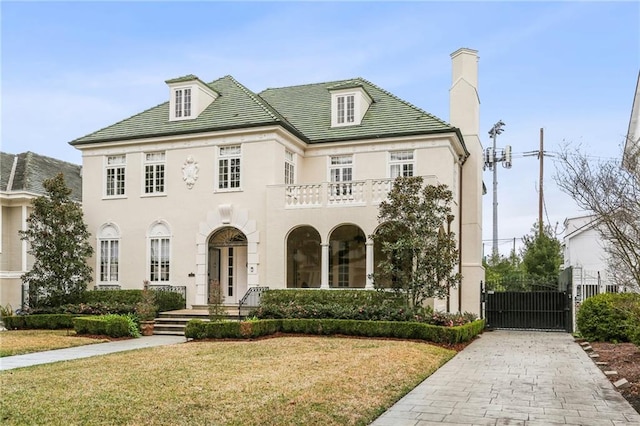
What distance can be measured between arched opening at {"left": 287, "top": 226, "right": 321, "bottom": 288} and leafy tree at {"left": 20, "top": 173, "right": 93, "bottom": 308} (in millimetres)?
7594

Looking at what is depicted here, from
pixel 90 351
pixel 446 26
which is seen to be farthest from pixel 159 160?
pixel 446 26

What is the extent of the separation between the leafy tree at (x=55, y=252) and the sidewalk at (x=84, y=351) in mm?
5721

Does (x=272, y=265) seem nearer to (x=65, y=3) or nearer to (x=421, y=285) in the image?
(x=421, y=285)

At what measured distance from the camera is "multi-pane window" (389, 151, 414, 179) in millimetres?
22672

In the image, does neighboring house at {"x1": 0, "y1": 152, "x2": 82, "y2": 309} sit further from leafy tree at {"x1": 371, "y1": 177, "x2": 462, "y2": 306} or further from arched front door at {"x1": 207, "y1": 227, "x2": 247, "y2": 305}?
leafy tree at {"x1": 371, "y1": 177, "x2": 462, "y2": 306}

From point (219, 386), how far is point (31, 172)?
74.6 ft

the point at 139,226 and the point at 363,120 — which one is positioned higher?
the point at 363,120

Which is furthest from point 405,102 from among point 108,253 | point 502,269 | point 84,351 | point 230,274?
point 502,269

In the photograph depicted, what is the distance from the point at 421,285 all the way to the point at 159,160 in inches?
461

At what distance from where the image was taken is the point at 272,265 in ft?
71.4

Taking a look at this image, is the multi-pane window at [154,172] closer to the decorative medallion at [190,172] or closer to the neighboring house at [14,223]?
the decorative medallion at [190,172]

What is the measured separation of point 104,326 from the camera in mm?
17812

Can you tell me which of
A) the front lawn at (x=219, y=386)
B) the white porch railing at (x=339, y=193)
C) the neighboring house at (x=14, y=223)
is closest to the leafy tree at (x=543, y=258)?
the white porch railing at (x=339, y=193)


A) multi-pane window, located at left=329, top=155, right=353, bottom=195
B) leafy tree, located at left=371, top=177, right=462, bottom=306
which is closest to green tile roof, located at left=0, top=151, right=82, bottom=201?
multi-pane window, located at left=329, top=155, right=353, bottom=195
